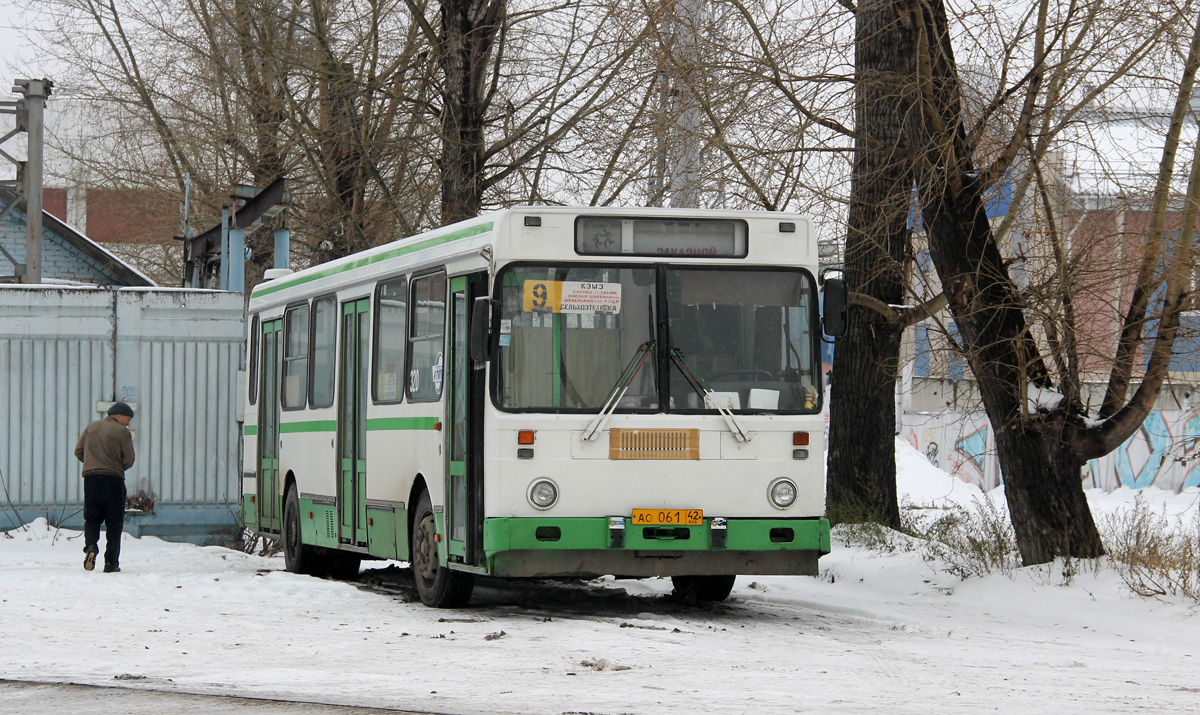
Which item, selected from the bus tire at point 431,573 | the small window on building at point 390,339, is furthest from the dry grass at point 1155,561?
the small window on building at point 390,339

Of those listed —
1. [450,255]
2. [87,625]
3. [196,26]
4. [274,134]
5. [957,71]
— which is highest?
[196,26]

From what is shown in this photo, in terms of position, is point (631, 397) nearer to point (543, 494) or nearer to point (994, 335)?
point (543, 494)

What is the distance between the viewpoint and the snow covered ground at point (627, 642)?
7.98 meters

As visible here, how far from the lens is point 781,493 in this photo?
11547mm

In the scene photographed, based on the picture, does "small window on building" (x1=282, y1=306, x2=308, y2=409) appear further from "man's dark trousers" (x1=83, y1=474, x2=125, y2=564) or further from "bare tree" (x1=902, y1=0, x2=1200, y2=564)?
"bare tree" (x1=902, y1=0, x2=1200, y2=564)

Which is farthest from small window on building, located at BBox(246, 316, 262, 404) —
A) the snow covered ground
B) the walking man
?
the walking man

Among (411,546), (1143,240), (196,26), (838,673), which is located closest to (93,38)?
(196,26)

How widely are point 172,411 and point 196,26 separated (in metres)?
13.5

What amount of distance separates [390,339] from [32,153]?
13.2 meters

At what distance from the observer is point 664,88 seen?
15.2m

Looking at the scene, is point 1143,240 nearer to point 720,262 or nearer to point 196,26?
point 720,262

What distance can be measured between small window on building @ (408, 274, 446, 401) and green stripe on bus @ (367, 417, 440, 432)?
0.18m

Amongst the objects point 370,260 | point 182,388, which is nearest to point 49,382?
point 182,388

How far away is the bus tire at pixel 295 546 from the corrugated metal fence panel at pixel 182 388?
227 cm
